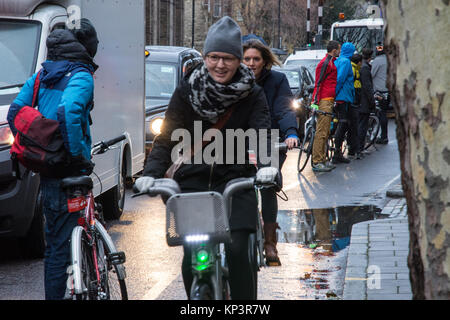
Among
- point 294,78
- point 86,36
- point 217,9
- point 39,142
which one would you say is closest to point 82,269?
point 39,142

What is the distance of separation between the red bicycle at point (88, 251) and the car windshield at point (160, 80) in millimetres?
8094

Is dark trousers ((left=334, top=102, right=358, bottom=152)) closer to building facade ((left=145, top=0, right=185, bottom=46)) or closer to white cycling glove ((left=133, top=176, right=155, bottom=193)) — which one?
white cycling glove ((left=133, top=176, right=155, bottom=193))

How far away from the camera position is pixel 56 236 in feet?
16.3

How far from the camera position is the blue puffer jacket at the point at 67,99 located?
15.9ft

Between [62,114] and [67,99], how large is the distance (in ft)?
0.31

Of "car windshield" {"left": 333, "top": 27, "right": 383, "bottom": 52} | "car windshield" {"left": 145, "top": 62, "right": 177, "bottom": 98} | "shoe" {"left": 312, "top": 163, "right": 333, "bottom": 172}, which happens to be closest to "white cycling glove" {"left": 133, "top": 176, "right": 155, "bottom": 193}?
"car windshield" {"left": 145, "top": 62, "right": 177, "bottom": 98}

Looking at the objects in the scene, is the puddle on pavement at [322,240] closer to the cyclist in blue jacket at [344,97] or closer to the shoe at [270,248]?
the shoe at [270,248]

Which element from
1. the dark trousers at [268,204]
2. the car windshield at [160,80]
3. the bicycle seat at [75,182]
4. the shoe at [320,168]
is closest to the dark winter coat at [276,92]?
the dark trousers at [268,204]

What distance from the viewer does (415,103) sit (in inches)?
115

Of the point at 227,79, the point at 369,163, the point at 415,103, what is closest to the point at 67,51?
the point at 227,79

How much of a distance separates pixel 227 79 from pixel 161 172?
23.6 inches

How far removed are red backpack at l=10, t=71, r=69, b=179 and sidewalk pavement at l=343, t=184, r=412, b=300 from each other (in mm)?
2157

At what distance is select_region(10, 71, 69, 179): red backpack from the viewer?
4.85 m
